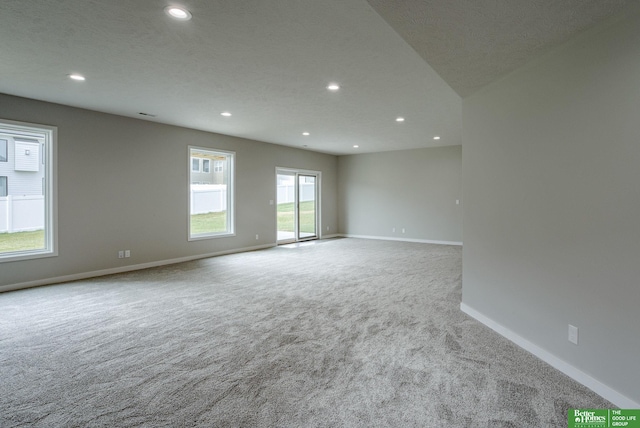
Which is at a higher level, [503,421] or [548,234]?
[548,234]

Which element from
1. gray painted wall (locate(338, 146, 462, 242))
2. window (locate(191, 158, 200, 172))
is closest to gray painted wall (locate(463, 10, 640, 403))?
window (locate(191, 158, 200, 172))

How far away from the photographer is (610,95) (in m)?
1.94

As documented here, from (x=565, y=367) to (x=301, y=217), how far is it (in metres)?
7.80

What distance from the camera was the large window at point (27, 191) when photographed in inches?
181

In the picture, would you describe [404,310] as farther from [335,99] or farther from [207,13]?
[207,13]

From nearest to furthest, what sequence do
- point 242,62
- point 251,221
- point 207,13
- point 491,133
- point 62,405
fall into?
point 62,405
point 207,13
point 491,133
point 242,62
point 251,221

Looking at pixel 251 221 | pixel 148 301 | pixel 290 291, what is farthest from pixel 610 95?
pixel 251 221

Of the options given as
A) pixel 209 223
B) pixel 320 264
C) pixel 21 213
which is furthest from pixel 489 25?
pixel 209 223

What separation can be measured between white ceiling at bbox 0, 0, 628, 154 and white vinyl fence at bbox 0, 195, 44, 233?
1522 millimetres

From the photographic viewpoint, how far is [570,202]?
2.23 metres

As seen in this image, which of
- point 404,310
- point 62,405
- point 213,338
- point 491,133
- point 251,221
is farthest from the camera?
point 251,221

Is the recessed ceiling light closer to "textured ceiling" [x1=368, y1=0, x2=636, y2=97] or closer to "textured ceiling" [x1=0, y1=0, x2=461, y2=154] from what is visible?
"textured ceiling" [x1=0, y1=0, x2=461, y2=154]

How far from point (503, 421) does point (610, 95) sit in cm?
203

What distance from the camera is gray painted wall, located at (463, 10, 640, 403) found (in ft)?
6.08
